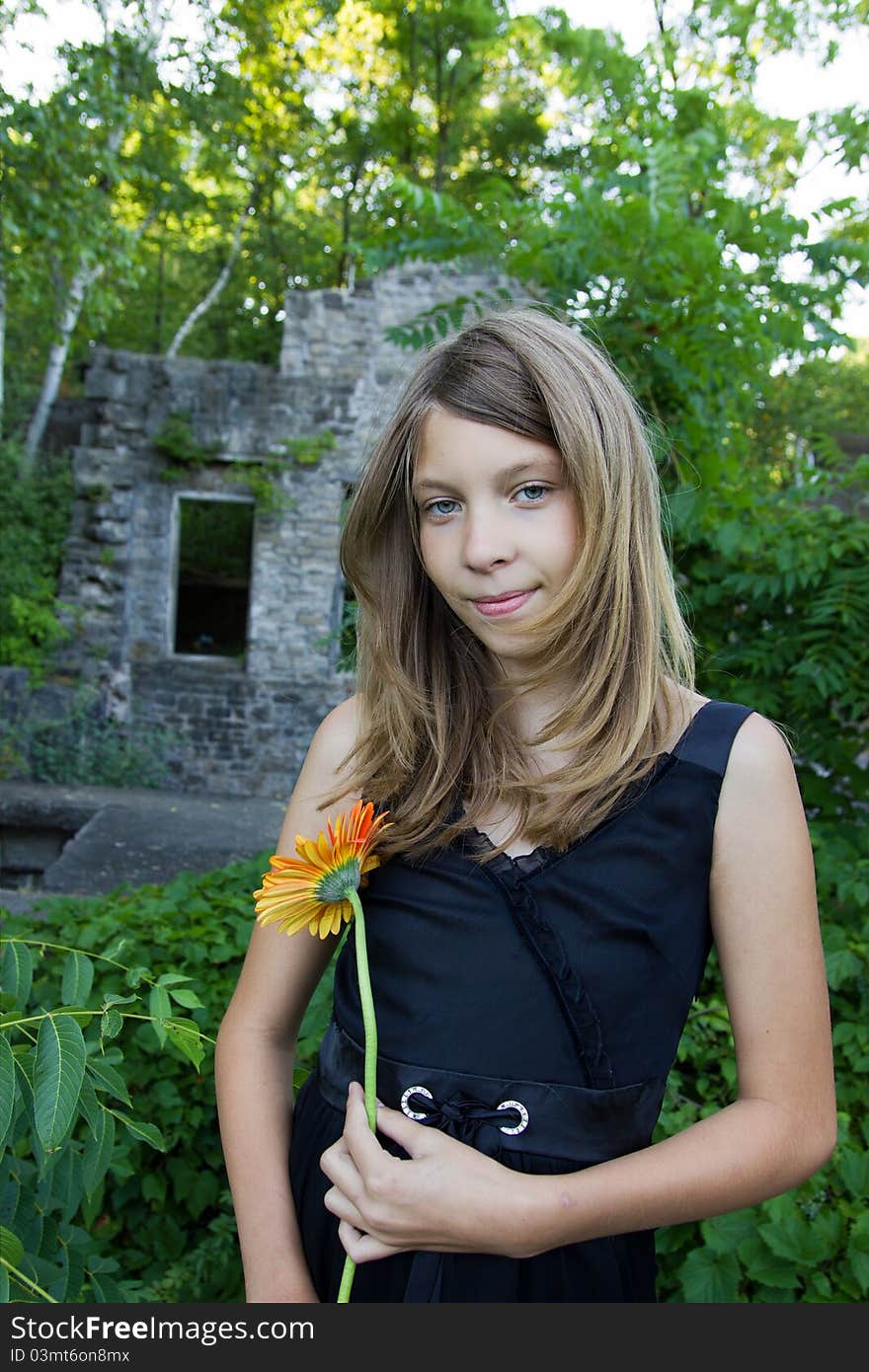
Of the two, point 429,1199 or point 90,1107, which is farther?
point 90,1107

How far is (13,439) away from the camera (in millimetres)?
10711

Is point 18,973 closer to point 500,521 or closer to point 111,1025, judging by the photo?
point 111,1025

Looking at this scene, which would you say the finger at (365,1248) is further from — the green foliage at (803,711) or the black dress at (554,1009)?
the green foliage at (803,711)

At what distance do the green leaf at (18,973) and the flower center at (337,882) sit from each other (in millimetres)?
588

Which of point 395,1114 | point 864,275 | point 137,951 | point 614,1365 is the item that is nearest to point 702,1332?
point 614,1365

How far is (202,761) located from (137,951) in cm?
802

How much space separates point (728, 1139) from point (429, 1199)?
12.2 inches

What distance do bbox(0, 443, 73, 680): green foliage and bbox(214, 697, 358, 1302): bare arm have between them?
918 cm

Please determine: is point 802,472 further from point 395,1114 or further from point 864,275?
point 395,1114

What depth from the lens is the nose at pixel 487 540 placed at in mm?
1176

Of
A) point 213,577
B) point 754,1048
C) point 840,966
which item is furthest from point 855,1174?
point 213,577

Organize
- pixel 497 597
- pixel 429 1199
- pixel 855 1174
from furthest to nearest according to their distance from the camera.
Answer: pixel 855 1174 < pixel 497 597 < pixel 429 1199

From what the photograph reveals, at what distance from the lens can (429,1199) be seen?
99 centimetres

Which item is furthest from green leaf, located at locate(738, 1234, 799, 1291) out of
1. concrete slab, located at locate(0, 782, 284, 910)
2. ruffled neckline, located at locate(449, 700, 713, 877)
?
concrete slab, located at locate(0, 782, 284, 910)
